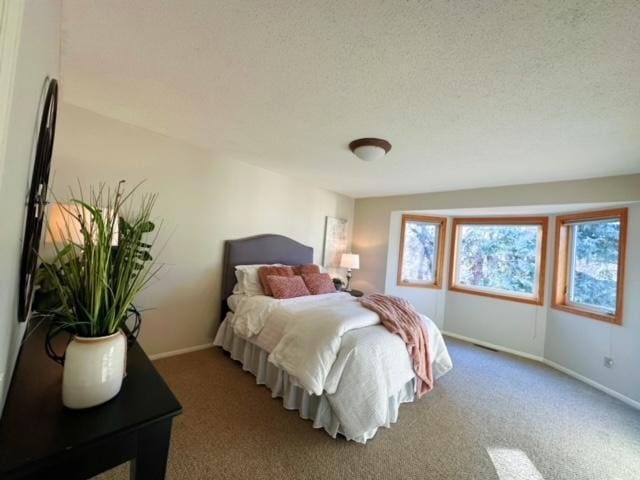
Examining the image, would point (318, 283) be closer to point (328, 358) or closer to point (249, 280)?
point (249, 280)

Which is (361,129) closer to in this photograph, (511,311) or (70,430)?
(70,430)

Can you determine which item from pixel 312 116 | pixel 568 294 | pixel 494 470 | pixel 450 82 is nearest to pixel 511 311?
pixel 568 294

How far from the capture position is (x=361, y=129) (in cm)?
216

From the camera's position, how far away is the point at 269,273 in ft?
10.3

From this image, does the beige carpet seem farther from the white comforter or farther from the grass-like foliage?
the grass-like foliage

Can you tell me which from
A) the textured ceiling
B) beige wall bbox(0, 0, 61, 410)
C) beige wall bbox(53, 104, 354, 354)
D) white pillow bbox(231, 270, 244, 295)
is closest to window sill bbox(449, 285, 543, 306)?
the textured ceiling

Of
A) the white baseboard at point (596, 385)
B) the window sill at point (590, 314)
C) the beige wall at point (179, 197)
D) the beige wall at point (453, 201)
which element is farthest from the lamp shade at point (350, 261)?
the white baseboard at point (596, 385)

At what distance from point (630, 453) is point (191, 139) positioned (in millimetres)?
4353

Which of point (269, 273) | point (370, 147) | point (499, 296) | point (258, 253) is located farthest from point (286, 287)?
point (499, 296)

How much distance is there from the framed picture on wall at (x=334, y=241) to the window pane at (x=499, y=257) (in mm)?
1916

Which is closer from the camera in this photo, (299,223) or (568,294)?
(568,294)

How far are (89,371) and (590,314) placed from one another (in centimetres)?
434

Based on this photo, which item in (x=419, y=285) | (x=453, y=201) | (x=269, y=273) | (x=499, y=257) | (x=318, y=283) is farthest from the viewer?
(x=419, y=285)

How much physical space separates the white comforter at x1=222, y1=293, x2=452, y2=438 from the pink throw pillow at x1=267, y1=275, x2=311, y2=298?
0.33 meters
